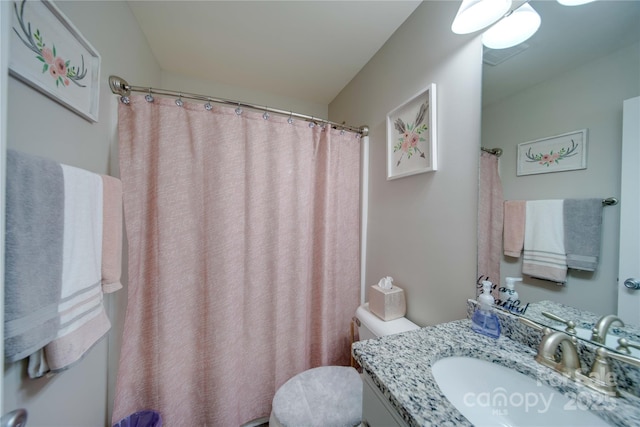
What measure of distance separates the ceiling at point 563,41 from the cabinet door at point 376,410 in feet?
3.48

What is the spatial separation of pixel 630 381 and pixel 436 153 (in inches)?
33.3

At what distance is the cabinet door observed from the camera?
19.7 inches

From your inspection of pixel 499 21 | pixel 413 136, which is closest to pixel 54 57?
pixel 413 136

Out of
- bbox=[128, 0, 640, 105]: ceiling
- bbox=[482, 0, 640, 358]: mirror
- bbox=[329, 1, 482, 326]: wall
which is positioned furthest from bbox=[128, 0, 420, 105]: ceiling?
bbox=[482, 0, 640, 358]: mirror

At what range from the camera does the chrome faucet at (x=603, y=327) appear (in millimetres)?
527

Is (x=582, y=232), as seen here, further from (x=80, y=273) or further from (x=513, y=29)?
(x=80, y=273)

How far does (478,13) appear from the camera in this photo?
2.43ft

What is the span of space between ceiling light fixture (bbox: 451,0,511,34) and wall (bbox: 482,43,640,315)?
11.5 inches

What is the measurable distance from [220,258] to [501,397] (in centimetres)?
120

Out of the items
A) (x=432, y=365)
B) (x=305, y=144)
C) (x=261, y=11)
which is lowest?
(x=432, y=365)

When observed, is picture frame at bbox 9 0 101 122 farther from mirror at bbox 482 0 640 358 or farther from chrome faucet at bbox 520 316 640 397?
chrome faucet at bbox 520 316 640 397

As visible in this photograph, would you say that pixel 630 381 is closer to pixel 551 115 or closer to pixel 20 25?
pixel 551 115

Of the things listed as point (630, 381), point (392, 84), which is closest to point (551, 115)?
point (630, 381)

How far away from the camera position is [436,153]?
3.14 ft
